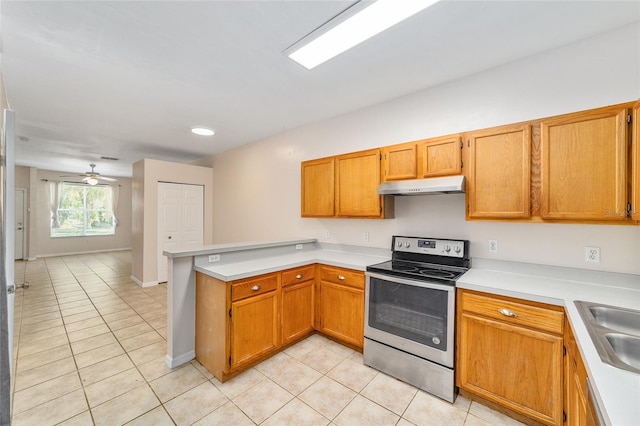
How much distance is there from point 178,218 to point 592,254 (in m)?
5.89

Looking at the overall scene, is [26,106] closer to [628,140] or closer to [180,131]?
[180,131]

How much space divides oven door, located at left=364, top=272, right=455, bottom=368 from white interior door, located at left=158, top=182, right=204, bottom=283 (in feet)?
12.3

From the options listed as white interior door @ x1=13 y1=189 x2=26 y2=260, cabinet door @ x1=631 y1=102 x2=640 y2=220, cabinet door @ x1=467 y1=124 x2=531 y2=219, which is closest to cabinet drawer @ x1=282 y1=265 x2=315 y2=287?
cabinet door @ x1=467 y1=124 x2=531 y2=219

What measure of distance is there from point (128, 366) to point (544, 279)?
3.65m

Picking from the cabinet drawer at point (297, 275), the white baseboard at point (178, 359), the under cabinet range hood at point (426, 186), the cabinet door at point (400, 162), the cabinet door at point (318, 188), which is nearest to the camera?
the under cabinet range hood at point (426, 186)

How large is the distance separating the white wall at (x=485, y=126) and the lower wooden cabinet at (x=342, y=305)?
2.11 ft

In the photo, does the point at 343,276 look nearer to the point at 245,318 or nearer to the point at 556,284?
the point at 245,318

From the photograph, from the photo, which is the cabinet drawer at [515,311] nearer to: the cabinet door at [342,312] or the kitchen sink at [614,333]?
the kitchen sink at [614,333]

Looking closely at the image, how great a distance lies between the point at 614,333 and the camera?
46.6 inches

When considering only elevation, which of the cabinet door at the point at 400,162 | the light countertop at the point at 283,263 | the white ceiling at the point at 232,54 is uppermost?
the white ceiling at the point at 232,54

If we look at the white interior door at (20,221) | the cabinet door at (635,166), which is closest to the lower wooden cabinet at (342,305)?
the cabinet door at (635,166)

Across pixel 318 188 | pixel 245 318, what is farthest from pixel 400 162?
pixel 245 318

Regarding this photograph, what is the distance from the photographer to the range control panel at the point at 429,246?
2389mm

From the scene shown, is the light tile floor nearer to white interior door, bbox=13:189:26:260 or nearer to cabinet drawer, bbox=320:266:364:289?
cabinet drawer, bbox=320:266:364:289
